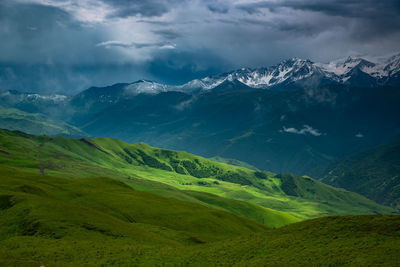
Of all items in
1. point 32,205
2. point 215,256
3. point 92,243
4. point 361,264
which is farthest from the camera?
point 32,205

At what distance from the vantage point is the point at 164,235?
12588cm

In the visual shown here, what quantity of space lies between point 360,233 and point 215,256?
31682 mm

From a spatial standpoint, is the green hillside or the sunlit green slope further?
the sunlit green slope

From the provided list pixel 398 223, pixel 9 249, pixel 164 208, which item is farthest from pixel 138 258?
pixel 164 208

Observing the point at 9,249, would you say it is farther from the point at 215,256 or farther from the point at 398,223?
the point at 398,223

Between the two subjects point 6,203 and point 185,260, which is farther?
point 6,203

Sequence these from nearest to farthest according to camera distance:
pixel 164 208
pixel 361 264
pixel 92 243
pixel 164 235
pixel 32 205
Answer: pixel 361 264 < pixel 92 243 < pixel 32 205 < pixel 164 235 < pixel 164 208

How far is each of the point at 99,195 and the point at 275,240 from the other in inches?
4546

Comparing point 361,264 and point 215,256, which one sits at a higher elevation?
point 361,264

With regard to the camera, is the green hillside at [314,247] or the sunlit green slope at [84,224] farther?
the sunlit green slope at [84,224]

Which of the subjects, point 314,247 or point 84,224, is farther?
point 84,224

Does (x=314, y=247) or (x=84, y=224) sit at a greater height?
(x=314, y=247)

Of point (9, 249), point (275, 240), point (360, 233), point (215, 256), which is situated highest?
point (360, 233)

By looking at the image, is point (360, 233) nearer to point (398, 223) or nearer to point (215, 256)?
point (398, 223)
